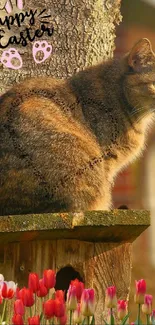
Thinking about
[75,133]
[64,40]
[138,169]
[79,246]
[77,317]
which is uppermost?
[64,40]

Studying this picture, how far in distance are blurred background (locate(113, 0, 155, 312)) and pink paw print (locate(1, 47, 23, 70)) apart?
4.79ft

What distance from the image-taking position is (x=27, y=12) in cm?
343

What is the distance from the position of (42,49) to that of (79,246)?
1.21m

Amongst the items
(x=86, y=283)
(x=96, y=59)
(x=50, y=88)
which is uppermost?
(x=96, y=59)

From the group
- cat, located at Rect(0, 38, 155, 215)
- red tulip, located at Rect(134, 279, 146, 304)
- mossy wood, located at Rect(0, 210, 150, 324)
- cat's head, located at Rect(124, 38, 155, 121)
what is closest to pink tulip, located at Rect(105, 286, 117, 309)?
red tulip, located at Rect(134, 279, 146, 304)

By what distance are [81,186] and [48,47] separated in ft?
2.94

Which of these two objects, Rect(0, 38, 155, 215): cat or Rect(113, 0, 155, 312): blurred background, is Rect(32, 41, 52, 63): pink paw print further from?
Rect(113, 0, 155, 312): blurred background

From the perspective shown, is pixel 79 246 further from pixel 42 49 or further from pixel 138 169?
pixel 138 169

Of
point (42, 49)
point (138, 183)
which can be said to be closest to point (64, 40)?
point (42, 49)

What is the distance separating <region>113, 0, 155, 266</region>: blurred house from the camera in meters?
4.97

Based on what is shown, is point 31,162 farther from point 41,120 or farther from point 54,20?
point 54,20

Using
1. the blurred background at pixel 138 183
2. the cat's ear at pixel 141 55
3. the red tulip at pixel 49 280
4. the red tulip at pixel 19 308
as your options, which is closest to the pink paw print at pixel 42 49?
the cat's ear at pixel 141 55

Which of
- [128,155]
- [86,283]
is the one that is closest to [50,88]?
[128,155]

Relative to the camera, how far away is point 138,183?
5.54 m
